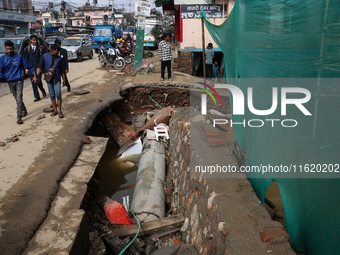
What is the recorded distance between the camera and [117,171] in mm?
6516

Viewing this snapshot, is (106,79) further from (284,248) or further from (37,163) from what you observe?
(284,248)

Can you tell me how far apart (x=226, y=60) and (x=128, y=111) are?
19.1ft

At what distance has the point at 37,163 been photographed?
14.5ft

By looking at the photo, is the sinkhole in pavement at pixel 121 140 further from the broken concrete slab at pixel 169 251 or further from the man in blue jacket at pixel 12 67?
the man in blue jacket at pixel 12 67

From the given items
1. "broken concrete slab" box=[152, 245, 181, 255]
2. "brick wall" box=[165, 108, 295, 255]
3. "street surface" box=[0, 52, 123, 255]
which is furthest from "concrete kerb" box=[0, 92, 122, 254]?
"brick wall" box=[165, 108, 295, 255]

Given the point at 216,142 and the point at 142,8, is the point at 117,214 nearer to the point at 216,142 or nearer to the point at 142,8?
the point at 216,142

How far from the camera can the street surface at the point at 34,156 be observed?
3.13m

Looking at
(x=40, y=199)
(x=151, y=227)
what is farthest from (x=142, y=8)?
(x=151, y=227)

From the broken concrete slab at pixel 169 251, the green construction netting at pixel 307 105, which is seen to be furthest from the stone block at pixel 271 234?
the broken concrete slab at pixel 169 251

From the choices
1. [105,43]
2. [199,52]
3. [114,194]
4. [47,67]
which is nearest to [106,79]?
[199,52]

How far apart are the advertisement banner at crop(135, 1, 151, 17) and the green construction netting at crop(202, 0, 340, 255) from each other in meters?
10.5

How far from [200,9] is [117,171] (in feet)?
27.1

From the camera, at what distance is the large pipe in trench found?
4.21m

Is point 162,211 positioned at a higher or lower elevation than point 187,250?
lower
